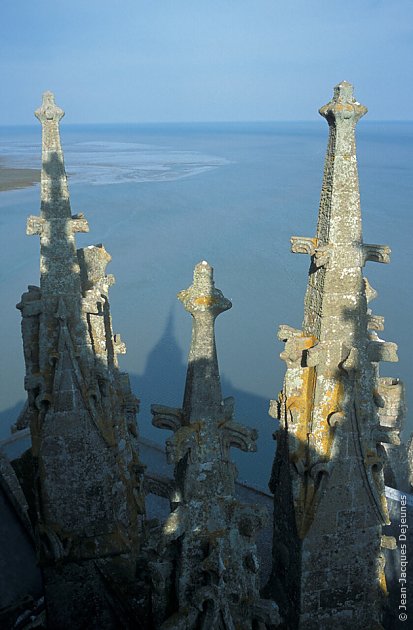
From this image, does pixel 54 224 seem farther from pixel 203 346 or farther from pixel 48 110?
pixel 203 346

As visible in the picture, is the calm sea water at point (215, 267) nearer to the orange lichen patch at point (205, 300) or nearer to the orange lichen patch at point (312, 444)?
the orange lichen patch at point (312, 444)

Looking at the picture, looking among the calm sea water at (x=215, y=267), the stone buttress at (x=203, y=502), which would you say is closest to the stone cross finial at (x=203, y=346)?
the stone buttress at (x=203, y=502)

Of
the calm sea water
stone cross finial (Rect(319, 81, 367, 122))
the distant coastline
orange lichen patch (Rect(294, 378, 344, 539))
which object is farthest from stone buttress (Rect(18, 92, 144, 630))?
the distant coastline

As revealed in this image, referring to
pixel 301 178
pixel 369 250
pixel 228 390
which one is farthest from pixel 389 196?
pixel 369 250

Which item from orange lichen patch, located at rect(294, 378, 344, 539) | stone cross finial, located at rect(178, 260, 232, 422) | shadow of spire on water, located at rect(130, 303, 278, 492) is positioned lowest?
shadow of spire on water, located at rect(130, 303, 278, 492)

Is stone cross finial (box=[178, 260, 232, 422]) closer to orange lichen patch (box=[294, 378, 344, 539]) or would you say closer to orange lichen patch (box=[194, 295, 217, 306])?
orange lichen patch (box=[194, 295, 217, 306])

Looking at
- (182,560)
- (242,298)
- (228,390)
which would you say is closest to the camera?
(182,560)

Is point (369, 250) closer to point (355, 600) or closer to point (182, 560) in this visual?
point (182, 560)
